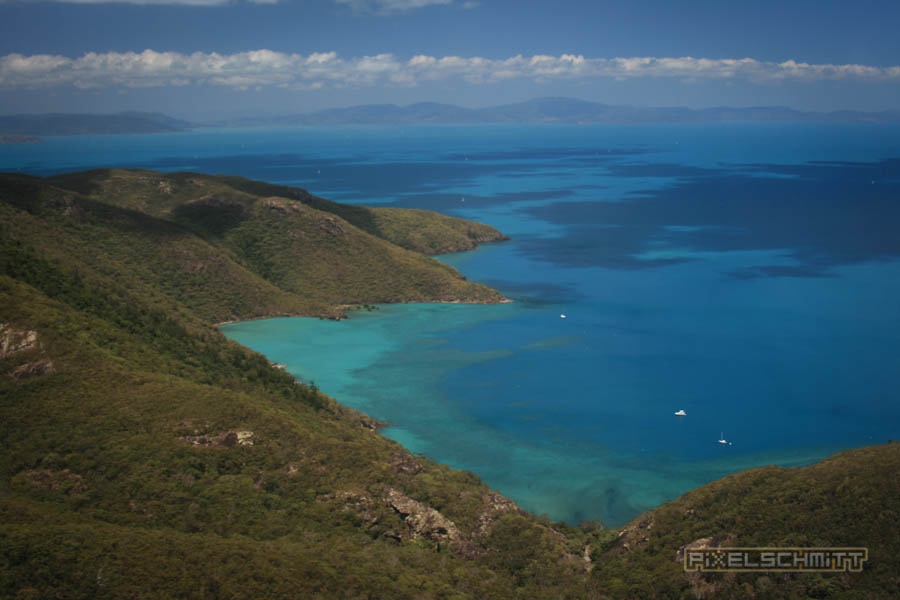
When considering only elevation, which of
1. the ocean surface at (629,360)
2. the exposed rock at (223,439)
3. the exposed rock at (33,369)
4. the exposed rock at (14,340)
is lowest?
the ocean surface at (629,360)

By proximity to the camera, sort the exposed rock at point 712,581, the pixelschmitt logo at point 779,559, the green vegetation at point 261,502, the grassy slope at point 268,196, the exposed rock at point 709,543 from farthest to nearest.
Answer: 1. the grassy slope at point 268,196
2. the exposed rock at point 709,543
3. the exposed rock at point 712,581
4. the pixelschmitt logo at point 779,559
5. the green vegetation at point 261,502

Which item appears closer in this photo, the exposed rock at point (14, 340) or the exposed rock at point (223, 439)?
the exposed rock at point (223, 439)

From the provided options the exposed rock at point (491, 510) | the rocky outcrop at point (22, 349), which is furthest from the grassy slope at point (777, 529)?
the rocky outcrop at point (22, 349)

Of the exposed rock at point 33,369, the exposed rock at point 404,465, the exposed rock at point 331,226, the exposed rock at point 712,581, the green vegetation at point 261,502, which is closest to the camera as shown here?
the green vegetation at point 261,502

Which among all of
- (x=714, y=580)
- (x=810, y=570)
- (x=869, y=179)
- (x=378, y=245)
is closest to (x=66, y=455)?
(x=714, y=580)

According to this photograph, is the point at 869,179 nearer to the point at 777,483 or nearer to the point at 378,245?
the point at 378,245

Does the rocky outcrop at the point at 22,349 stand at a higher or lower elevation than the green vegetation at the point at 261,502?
higher

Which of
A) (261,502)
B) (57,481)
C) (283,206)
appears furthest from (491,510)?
(283,206)

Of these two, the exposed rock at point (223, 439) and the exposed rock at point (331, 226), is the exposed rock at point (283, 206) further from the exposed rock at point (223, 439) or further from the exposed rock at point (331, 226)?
the exposed rock at point (223, 439)
